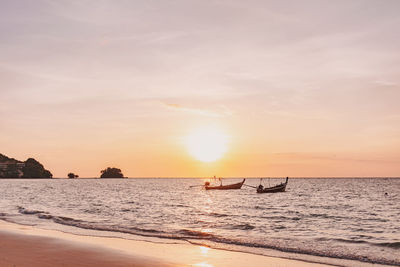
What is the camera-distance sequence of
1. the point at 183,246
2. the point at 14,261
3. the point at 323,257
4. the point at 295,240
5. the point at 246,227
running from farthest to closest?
the point at 246,227 < the point at 295,240 < the point at 183,246 < the point at 323,257 < the point at 14,261

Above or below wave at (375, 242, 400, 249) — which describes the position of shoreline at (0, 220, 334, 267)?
below

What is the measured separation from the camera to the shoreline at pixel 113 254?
16016 mm

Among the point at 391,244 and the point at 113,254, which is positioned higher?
the point at 391,244

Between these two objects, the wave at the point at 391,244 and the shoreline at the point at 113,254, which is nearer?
the shoreline at the point at 113,254

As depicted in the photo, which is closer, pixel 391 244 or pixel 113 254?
pixel 113 254

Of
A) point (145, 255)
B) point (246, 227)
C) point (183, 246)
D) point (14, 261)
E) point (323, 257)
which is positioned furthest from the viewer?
point (246, 227)

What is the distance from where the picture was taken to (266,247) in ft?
72.1

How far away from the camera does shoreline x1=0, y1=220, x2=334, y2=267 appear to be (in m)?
16.0

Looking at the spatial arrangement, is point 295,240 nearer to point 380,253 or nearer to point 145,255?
point 380,253

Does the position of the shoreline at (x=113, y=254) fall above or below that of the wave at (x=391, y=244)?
below

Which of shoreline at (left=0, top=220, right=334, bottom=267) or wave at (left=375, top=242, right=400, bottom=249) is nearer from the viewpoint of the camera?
shoreline at (left=0, top=220, right=334, bottom=267)

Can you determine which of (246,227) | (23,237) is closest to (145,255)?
(23,237)

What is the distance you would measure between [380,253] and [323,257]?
456cm

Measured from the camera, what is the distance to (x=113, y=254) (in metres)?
18.0
